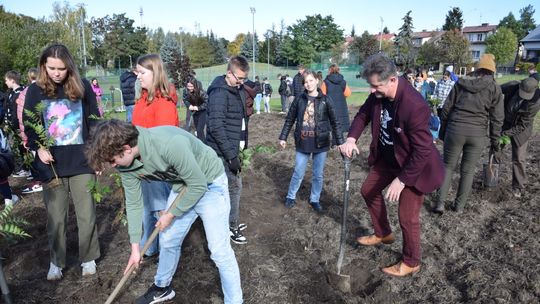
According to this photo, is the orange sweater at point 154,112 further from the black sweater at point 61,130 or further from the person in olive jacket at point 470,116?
the person in olive jacket at point 470,116

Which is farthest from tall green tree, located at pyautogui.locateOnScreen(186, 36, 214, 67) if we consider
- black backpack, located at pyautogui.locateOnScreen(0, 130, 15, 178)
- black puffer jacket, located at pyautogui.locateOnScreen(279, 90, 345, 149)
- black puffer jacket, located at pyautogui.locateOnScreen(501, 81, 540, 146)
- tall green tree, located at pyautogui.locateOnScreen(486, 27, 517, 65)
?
black puffer jacket, located at pyautogui.locateOnScreen(501, 81, 540, 146)

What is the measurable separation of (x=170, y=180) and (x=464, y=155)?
3.72m

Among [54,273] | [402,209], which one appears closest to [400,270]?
[402,209]

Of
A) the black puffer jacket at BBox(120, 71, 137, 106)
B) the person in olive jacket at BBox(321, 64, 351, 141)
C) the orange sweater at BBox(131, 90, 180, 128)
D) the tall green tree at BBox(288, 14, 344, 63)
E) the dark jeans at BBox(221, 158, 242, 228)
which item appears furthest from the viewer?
the tall green tree at BBox(288, 14, 344, 63)

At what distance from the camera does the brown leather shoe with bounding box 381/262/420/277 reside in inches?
137

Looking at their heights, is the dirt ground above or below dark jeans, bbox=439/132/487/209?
below

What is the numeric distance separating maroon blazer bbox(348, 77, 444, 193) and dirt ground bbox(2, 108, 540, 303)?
3.09 feet

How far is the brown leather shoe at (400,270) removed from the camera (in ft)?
11.4

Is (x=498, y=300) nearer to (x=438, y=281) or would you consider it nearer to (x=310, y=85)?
(x=438, y=281)

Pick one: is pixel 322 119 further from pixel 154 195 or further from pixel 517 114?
pixel 517 114

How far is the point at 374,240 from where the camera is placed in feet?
13.3

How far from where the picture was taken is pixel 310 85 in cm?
466

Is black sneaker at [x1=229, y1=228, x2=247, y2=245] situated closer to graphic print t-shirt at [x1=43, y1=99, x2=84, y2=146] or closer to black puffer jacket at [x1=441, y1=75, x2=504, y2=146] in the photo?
graphic print t-shirt at [x1=43, y1=99, x2=84, y2=146]

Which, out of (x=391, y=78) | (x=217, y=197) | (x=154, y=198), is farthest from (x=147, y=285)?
(x=391, y=78)
